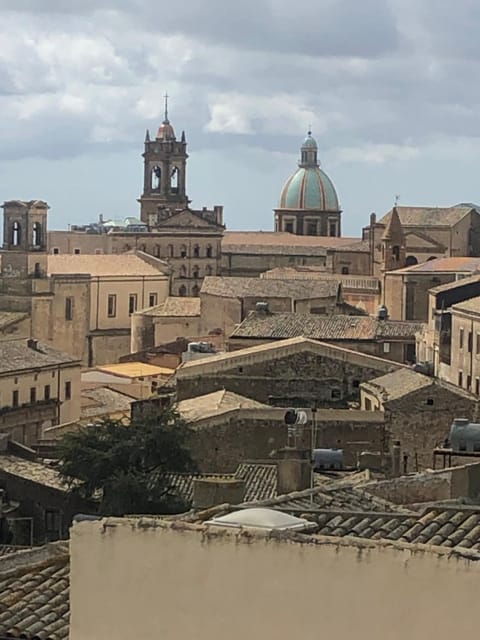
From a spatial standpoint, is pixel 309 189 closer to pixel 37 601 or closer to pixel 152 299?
pixel 152 299

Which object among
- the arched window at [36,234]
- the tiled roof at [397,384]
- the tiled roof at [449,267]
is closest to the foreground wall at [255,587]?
the tiled roof at [397,384]

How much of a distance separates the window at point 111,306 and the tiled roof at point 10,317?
849 centimetres

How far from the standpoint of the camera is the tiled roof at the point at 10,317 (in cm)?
7412

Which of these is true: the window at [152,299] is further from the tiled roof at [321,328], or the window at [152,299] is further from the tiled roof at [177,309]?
the tiled roof at [321,328]

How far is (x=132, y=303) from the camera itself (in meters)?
86.2

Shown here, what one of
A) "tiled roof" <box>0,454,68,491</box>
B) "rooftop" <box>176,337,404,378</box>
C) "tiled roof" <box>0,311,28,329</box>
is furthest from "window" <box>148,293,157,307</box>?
"tiled roof" <box>0,454,68,491</box>

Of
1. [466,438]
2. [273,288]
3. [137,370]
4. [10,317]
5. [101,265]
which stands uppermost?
[101,265]

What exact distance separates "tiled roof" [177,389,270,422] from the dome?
277ft

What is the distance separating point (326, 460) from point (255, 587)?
20468 mm

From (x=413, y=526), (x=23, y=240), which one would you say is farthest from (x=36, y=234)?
(x=413, y=526)

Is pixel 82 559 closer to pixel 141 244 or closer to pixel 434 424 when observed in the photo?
pixel 434 424

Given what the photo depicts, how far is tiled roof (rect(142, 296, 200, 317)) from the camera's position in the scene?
76438mm

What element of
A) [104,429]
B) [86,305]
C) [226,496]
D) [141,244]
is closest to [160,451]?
[104,429]

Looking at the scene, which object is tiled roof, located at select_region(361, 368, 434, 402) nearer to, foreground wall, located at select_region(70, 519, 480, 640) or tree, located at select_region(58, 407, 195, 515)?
tree, located at select_region(58, 407, 195, 515)
